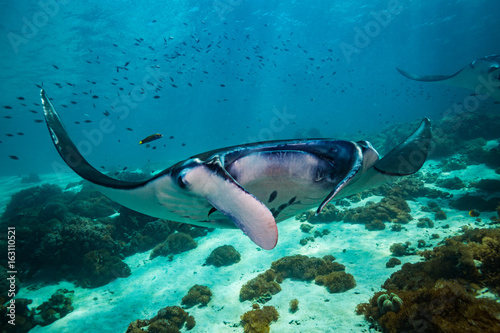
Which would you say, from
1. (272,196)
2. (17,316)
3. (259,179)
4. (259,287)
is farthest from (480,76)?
(17,316)

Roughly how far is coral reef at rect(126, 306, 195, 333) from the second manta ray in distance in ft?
12.1

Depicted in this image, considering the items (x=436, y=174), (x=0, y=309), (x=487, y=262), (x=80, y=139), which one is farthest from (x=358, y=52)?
(x=80, y=139)

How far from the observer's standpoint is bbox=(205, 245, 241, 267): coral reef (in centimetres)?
662

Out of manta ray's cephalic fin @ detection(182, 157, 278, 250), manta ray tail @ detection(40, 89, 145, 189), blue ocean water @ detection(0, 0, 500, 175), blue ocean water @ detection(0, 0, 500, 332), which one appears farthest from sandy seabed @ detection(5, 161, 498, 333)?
blue ocean water @ detection(0, 0, 500, 175)

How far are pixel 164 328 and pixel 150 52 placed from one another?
38236mm

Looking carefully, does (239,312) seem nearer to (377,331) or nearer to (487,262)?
(377,331)

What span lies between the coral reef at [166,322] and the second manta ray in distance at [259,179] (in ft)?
12.1

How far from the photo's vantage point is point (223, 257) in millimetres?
6664

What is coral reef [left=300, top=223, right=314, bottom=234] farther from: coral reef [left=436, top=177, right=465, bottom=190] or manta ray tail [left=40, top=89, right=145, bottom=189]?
manta ray tail [left=40, top=89, right=145, bottom=189]

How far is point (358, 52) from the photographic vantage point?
5406cm

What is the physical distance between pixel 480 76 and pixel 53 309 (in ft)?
50.0

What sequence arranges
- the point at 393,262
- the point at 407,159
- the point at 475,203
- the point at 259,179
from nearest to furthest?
the point at 259,179, the point at 407,159, the point at 393,262, the point at 475,203

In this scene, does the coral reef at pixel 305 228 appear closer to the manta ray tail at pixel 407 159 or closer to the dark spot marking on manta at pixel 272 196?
the manta ray tail at pixel 407 159

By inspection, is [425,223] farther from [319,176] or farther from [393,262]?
[319,176]
